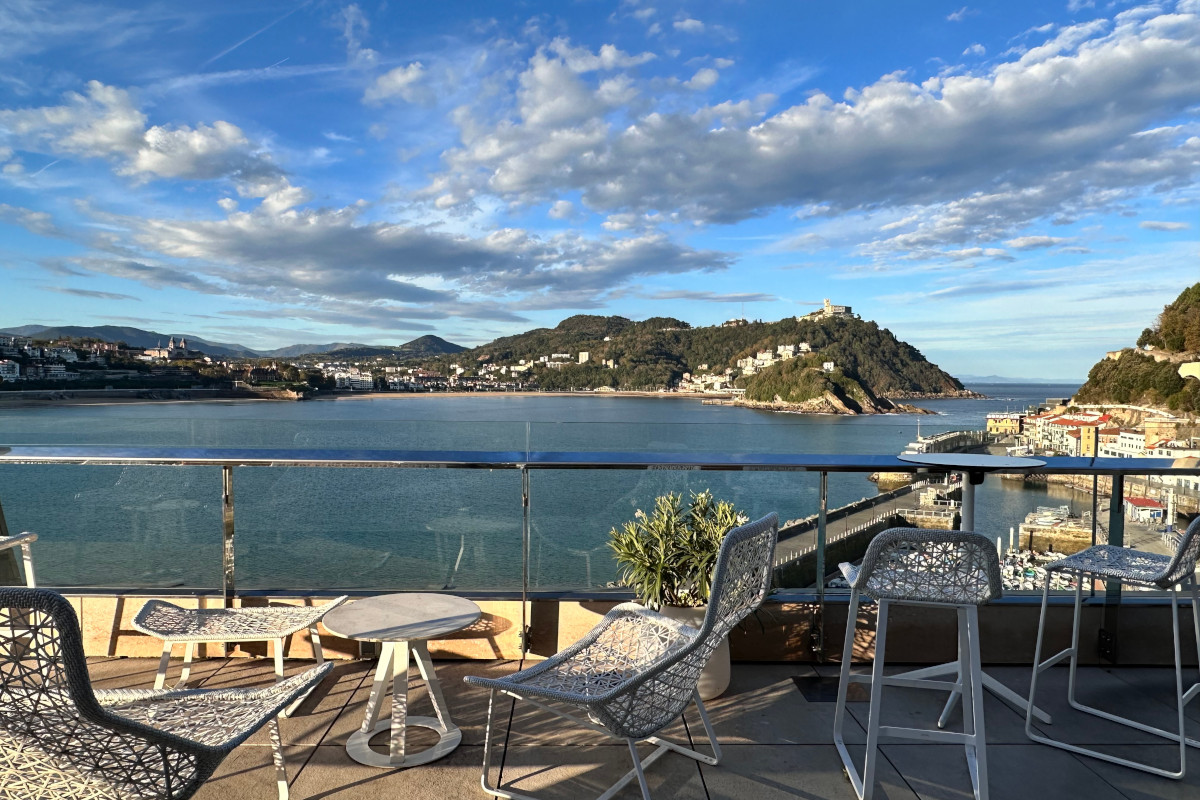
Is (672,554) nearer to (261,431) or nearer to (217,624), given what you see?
(217,624)

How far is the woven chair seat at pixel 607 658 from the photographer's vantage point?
2051 millimetres

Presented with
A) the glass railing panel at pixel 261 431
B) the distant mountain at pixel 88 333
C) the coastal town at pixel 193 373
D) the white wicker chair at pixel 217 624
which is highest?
the distant mountain at pixel 88 333

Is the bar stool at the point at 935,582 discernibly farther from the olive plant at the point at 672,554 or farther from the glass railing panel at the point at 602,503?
the glass railing panel at the point at 602,503

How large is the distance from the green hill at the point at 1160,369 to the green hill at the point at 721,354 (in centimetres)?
888

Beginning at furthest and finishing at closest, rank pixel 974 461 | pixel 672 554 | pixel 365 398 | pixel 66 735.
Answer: pixel 365 398, pixel 672 554, pixel 974 461, pixel 66 735

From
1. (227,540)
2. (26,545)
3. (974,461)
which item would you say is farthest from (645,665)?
(26,545)

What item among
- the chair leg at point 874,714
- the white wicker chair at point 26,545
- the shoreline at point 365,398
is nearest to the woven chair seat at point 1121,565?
the chair leg at point 874,714

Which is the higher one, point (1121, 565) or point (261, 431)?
point (261, 431)

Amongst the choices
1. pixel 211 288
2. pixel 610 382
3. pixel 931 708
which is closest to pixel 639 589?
pixel 931 708

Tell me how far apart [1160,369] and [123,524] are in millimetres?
37599

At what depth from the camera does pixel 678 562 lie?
306 cm

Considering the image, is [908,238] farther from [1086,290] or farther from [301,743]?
[301,743]

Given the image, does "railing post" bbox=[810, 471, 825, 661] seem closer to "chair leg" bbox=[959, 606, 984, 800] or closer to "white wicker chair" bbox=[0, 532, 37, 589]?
"chair leg" bbox=[959, 606, 984, 800]

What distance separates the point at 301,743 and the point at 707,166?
44.6 ft
